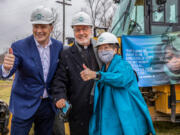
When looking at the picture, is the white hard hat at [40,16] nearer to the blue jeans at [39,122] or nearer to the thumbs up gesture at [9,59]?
the thumbs up gesture at [9,59]

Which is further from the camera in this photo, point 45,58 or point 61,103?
point 45,58

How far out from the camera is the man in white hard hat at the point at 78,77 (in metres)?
2.37

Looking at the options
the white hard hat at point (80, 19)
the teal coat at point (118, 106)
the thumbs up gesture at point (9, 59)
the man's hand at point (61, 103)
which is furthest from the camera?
the white hard hat at point (80, 19)

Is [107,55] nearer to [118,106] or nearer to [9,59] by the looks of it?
[118,106]

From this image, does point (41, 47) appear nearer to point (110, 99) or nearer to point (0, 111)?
point (110, 99)

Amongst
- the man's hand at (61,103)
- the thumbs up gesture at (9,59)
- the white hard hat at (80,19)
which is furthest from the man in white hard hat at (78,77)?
the thumbs up gesture at (9,59)

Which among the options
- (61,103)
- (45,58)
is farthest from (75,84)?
(45,58)

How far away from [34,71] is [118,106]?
3.68ft

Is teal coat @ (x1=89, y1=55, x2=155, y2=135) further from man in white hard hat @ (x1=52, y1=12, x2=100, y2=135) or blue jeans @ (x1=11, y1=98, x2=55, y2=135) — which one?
blue jeans @ (x1=11, y1=98, x2=55, y2=135)

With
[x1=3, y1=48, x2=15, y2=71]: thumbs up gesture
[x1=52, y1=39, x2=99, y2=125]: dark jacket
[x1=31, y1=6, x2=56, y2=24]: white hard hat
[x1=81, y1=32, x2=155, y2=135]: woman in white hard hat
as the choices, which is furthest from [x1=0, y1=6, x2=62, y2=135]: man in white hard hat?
[x1=81, y1=32, x2=155, y2=135]: woman in white hard hat

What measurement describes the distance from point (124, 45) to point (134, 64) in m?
0.48

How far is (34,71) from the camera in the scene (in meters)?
2.30

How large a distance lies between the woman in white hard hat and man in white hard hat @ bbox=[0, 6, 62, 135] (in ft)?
2.05

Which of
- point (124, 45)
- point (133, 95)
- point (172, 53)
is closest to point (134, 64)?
point (124, 45)
